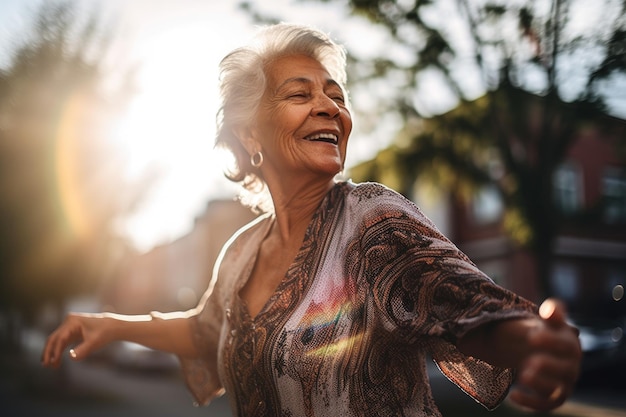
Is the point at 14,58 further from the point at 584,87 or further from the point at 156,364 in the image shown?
the point at 584,87

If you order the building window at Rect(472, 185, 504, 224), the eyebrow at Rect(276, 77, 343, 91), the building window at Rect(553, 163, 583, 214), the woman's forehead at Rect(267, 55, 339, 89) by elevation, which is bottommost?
the building window at Rect(472, 185, 504, 224)

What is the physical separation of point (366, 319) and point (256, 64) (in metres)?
0.99

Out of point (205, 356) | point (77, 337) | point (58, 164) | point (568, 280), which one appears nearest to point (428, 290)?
point (205, 356)

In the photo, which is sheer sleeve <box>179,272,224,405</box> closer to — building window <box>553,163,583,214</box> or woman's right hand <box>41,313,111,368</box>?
woman's right hand <box>41,313,111,368</box>

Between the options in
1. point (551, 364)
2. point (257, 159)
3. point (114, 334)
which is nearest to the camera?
point (551, 364)

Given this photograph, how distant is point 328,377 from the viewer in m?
1.59

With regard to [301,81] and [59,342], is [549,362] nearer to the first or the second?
[301,81]

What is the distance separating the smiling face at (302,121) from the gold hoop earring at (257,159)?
0.07ft

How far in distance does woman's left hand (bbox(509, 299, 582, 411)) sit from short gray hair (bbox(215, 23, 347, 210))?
129 centimetres

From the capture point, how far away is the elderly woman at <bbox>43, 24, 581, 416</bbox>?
1.25 m

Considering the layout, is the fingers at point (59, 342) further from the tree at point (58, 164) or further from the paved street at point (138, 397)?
the tree at point (58, 164)

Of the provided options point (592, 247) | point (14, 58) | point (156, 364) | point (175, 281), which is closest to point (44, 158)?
point (14, 58)

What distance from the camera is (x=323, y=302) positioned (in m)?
1.67

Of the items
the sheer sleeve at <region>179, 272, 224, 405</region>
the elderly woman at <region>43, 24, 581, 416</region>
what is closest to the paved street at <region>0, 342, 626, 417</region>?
the sheer sleeve at <region>179, 272, 224, 405</region>
